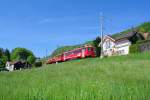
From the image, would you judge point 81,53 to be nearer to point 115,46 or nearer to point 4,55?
point 115,46

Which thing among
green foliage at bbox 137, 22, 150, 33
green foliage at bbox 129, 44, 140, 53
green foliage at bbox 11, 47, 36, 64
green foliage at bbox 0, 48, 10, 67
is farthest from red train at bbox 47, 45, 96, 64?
green foliage at bbox 11, 47, 36, 64

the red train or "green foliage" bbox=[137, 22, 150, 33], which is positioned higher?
"green foliage" bbox=[137, 22, 150, 33]

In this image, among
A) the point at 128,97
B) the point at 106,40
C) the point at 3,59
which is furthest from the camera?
the point at 3,59

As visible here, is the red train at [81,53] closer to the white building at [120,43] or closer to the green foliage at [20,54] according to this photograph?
the white building at [120,43]

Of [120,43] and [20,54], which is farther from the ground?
[20,54]

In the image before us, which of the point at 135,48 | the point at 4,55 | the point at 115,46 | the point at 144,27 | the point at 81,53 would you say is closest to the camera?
the point at 135,48

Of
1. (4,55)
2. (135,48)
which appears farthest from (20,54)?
(135,48)

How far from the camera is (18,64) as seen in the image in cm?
10075

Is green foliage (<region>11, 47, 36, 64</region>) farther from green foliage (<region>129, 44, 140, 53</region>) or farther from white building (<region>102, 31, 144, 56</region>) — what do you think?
green foliage (<region>129, 44, 140, 53</region>)

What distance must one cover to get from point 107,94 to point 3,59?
398 ft

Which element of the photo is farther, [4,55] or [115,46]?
[4,55]

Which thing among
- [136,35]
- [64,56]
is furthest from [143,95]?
[136,35]

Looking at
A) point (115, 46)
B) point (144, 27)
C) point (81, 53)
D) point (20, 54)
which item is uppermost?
point (144, 27)

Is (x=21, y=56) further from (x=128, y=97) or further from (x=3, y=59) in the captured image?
(x=128, y=97)
